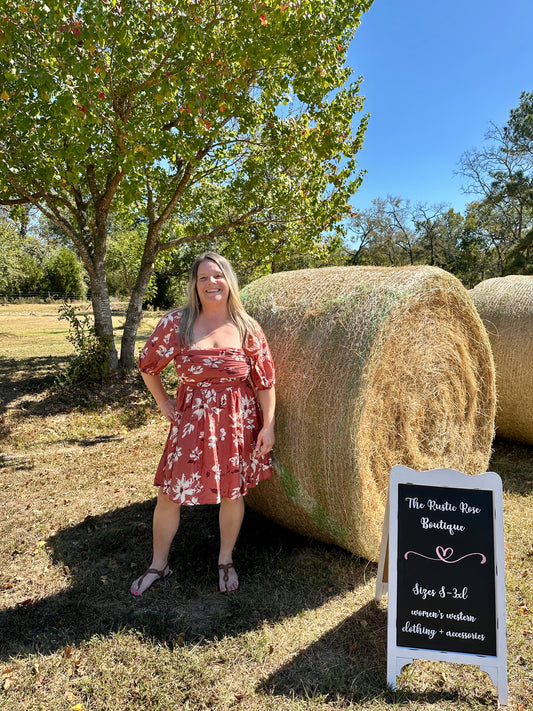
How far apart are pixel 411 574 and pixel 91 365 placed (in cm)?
708

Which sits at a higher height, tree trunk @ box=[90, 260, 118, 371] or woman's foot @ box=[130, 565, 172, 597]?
tree trunk @ box=[90, 260, 118, 371]

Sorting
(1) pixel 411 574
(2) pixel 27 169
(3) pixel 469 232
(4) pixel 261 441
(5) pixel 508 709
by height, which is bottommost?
(5) pixel 508 709

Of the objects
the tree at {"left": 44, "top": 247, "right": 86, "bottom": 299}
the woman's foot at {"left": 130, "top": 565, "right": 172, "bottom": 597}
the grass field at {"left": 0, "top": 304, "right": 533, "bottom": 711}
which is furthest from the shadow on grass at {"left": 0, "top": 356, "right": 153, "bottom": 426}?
the tree at {"left": 44, "top": 247, "right": 86, "bottom": 299}

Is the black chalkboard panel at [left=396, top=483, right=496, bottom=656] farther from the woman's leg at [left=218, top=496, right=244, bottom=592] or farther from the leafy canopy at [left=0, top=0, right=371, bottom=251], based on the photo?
the leafy canopy at [left=0, top=0, right=371, bottom=251]

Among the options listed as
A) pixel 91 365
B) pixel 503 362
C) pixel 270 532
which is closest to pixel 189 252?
pixel 91 365

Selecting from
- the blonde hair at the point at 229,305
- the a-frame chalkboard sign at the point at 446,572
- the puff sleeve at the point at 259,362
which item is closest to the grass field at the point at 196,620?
the a-frame chalkboard sign at the point at 446,572

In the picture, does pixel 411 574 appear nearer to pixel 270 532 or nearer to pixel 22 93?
pixel 270 532

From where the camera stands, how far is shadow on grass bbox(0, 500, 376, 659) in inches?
117

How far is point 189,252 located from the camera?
68.9 feet

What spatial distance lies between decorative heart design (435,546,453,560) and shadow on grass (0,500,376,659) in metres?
0.67

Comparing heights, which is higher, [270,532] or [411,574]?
[411,574]

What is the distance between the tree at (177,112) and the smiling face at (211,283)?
330cm

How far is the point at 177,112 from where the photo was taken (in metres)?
7.35

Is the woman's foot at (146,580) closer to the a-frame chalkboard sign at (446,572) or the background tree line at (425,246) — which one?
the a-frame chalkboard sign at (446,572)
